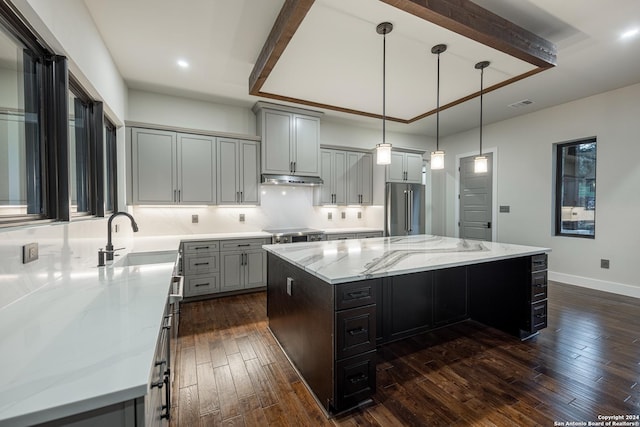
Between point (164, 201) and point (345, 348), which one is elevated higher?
point (164, 201)

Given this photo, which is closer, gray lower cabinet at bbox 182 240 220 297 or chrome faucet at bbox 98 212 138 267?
chrome faucet at bbox 98 212 138 267

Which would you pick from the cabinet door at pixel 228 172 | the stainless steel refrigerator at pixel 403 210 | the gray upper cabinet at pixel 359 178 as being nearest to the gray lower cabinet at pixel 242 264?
the cabinet door at pixel 228 172

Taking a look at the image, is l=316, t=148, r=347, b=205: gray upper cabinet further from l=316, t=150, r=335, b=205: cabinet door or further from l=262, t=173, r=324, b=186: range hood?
l=262, t=173, r=324, b=186: range hood

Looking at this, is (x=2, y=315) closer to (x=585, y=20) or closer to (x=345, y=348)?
(x=345, y=348)

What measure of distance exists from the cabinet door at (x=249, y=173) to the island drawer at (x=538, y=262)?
11.4 ft

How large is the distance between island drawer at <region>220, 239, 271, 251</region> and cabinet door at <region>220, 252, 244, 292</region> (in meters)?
0.07

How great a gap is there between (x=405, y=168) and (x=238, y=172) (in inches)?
121

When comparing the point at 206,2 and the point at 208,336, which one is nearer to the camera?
the point at 206,2

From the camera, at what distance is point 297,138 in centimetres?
438

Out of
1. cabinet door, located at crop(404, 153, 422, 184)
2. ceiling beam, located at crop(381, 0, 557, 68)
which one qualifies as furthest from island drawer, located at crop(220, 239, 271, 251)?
ceiling beam, located at crop(381, 0, 557, 68)

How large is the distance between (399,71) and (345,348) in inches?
118

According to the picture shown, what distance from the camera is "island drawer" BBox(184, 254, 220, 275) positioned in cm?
357

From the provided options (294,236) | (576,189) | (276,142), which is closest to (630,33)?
(576,189)

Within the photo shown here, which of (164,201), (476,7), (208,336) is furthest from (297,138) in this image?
(208,336)
